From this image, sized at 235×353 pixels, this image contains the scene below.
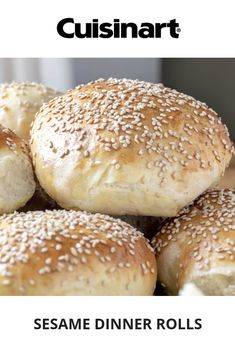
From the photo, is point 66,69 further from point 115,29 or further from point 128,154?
point 128,154

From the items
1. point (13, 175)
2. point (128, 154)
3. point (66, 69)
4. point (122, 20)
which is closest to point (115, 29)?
point (122, 20)

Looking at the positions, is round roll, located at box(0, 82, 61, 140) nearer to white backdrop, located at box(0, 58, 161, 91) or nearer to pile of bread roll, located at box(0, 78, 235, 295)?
pile of bread roll, located at box(0, 78, 235, 295)

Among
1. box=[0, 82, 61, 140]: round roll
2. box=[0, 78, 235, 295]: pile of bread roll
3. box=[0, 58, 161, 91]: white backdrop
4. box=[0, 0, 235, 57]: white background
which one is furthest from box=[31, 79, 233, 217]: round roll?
box=[0, 58, 161, 91]: white backdrop

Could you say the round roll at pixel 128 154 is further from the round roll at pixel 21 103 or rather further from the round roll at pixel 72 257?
the round roll at pixel 21 103
